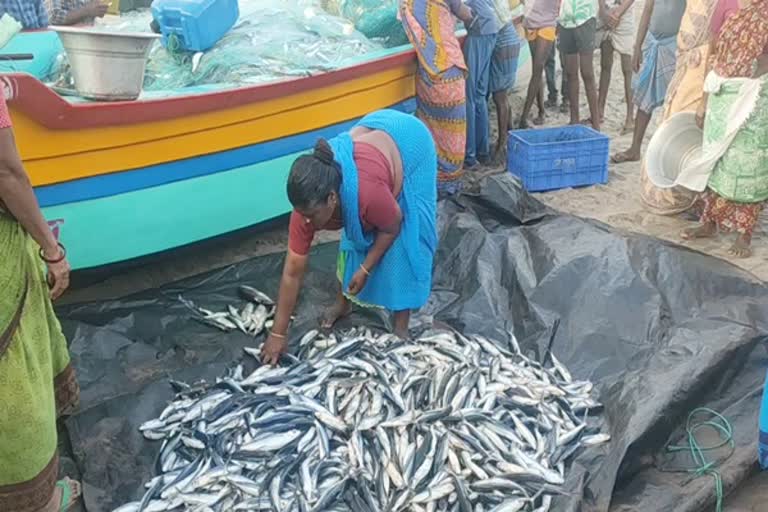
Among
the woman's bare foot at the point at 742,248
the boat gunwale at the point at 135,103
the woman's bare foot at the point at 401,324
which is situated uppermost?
the boat gunwale at the point at 135,103

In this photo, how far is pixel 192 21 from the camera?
5.09m

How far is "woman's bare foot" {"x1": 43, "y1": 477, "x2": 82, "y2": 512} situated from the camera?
2.73m

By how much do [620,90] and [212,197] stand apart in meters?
7.17

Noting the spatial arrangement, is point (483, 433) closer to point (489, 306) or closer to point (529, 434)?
point (529, 434)

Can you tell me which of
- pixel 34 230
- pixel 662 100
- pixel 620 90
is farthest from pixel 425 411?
pixel 620 90

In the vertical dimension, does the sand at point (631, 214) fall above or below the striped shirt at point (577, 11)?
below

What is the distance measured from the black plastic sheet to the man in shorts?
360 cm

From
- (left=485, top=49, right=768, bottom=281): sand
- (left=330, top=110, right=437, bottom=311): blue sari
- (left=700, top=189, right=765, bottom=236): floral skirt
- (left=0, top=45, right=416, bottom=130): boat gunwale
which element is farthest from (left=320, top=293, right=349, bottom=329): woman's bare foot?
(left=700, top=189, right=765, bottom=236): floral skirt

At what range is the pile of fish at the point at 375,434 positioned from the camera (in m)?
2.99

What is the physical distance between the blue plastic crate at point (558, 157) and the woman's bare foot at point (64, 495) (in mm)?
4469

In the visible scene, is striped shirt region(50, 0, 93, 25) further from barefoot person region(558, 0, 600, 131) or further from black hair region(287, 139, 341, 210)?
barefoot person region(558, 0, 600, 131)

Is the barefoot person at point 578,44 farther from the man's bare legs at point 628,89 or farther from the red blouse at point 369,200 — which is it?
the red blouse at point 369,200

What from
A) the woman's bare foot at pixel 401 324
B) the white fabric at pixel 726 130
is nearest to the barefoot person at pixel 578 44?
the white fabric at pixel 726 130

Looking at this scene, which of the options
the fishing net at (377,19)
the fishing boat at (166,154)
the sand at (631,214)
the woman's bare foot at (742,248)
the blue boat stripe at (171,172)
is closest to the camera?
the fishing boat at (166,154)
